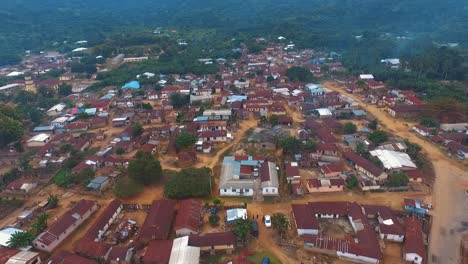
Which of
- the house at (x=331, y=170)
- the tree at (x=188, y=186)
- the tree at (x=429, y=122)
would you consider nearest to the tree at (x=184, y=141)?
the tree at (x=188, y=186)

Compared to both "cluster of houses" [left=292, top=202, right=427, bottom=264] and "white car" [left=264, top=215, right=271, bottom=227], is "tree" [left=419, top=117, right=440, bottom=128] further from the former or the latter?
"white car" [left=264, top=215, right=271, bottom=227]

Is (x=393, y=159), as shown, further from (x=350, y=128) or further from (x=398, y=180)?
(x=350, y=128)

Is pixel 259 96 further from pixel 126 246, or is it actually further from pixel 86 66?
pixel 86 66

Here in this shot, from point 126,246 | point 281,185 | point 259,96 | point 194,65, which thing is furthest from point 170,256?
point 194,65

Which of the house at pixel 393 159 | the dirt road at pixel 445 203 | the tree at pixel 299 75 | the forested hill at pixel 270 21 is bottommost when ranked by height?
the dirt road at pixel 445 203

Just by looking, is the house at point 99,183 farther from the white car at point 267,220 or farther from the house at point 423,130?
the house at point 423,130

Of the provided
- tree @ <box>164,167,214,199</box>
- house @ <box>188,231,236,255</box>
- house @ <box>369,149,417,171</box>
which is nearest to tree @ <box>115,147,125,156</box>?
tree @ <box>164,167,214,199</box>
